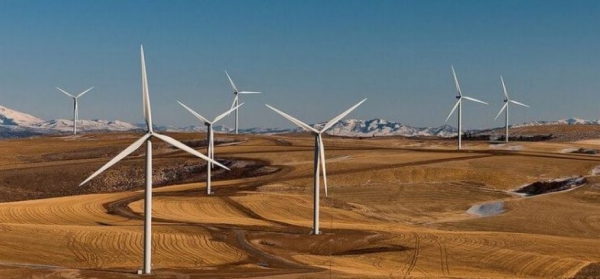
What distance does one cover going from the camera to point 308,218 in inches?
3292

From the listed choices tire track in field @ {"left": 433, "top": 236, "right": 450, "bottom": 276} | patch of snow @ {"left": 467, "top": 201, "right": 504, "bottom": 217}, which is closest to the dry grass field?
tire track in field @ {"left": 433, "top": 236, "right": 450, "bottom": 276}

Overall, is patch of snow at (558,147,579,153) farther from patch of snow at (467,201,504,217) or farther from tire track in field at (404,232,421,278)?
tire track in field at (404,232,421,278)

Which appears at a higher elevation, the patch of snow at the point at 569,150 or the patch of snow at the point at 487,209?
the patch of snow at the point at 569,150

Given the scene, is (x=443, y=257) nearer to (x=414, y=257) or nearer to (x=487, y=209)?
(x=414, y=257)

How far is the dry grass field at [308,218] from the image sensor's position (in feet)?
174

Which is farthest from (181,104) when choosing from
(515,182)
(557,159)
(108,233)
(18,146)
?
(18,146)

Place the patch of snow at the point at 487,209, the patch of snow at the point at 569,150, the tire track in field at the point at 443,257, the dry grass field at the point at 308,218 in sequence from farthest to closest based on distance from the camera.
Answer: the patch of snow at the point at 569,150, the patch of snow at the point at 487,209, the tire track in field at the point at 443,257, the dry grass field at the point at 308,218

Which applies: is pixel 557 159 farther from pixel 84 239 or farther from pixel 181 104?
pixel 84 239

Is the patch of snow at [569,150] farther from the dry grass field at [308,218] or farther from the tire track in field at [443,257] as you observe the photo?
the tire track in field at [443,257]

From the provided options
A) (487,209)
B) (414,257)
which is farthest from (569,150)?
(414,257)

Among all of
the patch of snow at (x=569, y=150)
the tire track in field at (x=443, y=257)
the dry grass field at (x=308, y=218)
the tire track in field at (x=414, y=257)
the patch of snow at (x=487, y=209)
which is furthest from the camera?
the patch of snow at (x=569, y=150)

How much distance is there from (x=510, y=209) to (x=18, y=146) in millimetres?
142352

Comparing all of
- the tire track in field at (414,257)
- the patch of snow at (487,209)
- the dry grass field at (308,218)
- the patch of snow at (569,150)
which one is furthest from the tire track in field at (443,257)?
the patch of snow at (569,150)

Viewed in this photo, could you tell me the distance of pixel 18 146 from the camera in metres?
190
